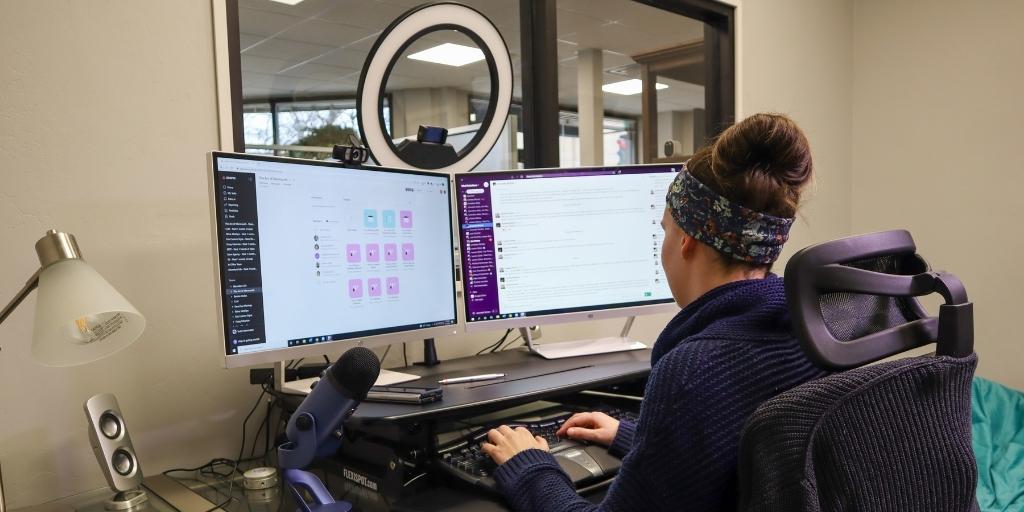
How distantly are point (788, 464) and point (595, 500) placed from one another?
1.58 feet

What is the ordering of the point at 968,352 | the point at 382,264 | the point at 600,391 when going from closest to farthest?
the point at 968,352, the point at 382,264, the point at 600,391

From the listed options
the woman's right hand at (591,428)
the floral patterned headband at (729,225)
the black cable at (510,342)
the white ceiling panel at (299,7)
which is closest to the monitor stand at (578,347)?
the black cable at (510,342)

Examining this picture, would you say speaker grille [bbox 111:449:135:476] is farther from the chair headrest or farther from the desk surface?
the chair headrest

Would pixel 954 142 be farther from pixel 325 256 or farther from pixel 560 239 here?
pixel 325 256

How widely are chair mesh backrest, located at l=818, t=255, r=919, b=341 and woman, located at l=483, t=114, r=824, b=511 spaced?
0.24 ft

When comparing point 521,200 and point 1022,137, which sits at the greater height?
point 1022,137

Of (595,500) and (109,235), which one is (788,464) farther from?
(109,235)

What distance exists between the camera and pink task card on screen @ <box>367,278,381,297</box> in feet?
4.31

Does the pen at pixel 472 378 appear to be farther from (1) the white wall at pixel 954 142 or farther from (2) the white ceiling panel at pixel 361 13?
(2) the white ceiling panel at pixel 361 13

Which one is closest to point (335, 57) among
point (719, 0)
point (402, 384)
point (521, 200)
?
point (719, 0)

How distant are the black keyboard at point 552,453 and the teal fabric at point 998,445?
117 cm

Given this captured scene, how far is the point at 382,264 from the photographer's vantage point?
1.34 m

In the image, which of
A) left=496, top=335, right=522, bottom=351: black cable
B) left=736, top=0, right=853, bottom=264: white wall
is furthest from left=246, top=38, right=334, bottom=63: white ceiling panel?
left=496, top=335, right=522, bottom=351: black cable

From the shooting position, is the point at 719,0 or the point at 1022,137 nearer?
the point at 719,0
